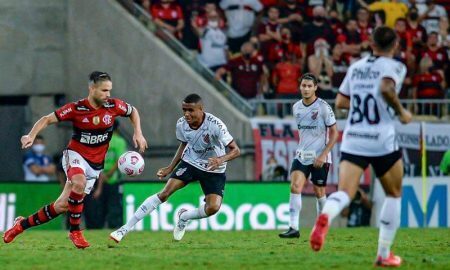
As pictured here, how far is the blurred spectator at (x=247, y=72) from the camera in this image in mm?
27797

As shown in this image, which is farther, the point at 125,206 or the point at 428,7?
the point at 428,7

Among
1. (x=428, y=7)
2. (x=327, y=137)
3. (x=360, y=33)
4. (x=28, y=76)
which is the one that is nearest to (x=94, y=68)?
(x=28, y=76)

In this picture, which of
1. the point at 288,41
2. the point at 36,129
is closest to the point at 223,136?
the point at 36,129

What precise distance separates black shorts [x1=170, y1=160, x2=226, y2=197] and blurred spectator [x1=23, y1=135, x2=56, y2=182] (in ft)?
30.8

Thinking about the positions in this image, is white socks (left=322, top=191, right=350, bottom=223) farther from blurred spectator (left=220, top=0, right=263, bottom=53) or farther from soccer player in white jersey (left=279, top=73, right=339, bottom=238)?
blurred spectator (left=220, top=0, right=263, bottom=53)

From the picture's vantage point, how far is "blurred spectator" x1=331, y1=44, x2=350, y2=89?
28.2 metres

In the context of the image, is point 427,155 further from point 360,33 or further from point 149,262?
point 149,262

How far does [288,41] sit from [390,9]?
107 inches

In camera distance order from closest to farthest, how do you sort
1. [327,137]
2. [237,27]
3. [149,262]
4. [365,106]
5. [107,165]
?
[365,106], [149,262], [327,137], [107,165], [237,27]

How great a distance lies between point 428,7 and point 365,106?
683 inches

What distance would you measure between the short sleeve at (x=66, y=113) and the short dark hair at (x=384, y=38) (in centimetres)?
488

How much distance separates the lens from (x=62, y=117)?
1652 cm

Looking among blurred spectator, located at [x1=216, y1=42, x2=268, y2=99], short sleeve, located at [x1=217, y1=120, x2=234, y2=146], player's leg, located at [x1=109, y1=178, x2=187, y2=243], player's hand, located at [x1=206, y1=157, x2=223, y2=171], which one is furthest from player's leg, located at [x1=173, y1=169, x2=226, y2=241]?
blurred spectator, located at [x1=216, y1=42, x2=268, y2=99]

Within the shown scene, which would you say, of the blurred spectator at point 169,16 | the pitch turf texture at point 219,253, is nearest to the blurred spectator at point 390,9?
the blurred spectator at point 169,16
